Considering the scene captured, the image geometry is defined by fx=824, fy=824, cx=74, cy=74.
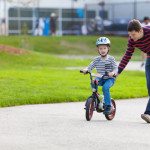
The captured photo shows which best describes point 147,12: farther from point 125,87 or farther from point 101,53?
point 101,53

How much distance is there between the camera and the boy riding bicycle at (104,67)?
13.5 m

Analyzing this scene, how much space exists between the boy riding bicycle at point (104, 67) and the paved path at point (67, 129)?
42cm

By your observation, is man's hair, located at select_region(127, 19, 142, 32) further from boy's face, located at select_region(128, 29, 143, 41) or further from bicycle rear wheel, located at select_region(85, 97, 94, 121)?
bicycle rear wheel, located at select_region(85, 97, 94, 121)

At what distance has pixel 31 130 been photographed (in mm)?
12164

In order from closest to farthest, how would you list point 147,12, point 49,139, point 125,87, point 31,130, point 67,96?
point 49,139 → point 31,130 → point 67,96 → point 125,87 → point 147,12

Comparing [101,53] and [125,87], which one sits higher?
[101,53]

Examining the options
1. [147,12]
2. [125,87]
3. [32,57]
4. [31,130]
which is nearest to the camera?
[31,130]

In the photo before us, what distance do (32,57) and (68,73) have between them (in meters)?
6.72

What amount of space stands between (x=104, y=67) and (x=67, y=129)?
165 cm

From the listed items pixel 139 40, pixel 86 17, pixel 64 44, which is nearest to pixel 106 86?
pixel 139 40

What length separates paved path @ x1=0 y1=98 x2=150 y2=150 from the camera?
35.1 feet

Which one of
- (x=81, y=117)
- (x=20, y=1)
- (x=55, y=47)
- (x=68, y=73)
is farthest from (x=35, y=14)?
(x=81, y=117)

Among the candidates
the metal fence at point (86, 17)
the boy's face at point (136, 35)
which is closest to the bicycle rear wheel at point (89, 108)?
the boy's face at point (136, 35)

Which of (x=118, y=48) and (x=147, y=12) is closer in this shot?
(x=118, y=48)
